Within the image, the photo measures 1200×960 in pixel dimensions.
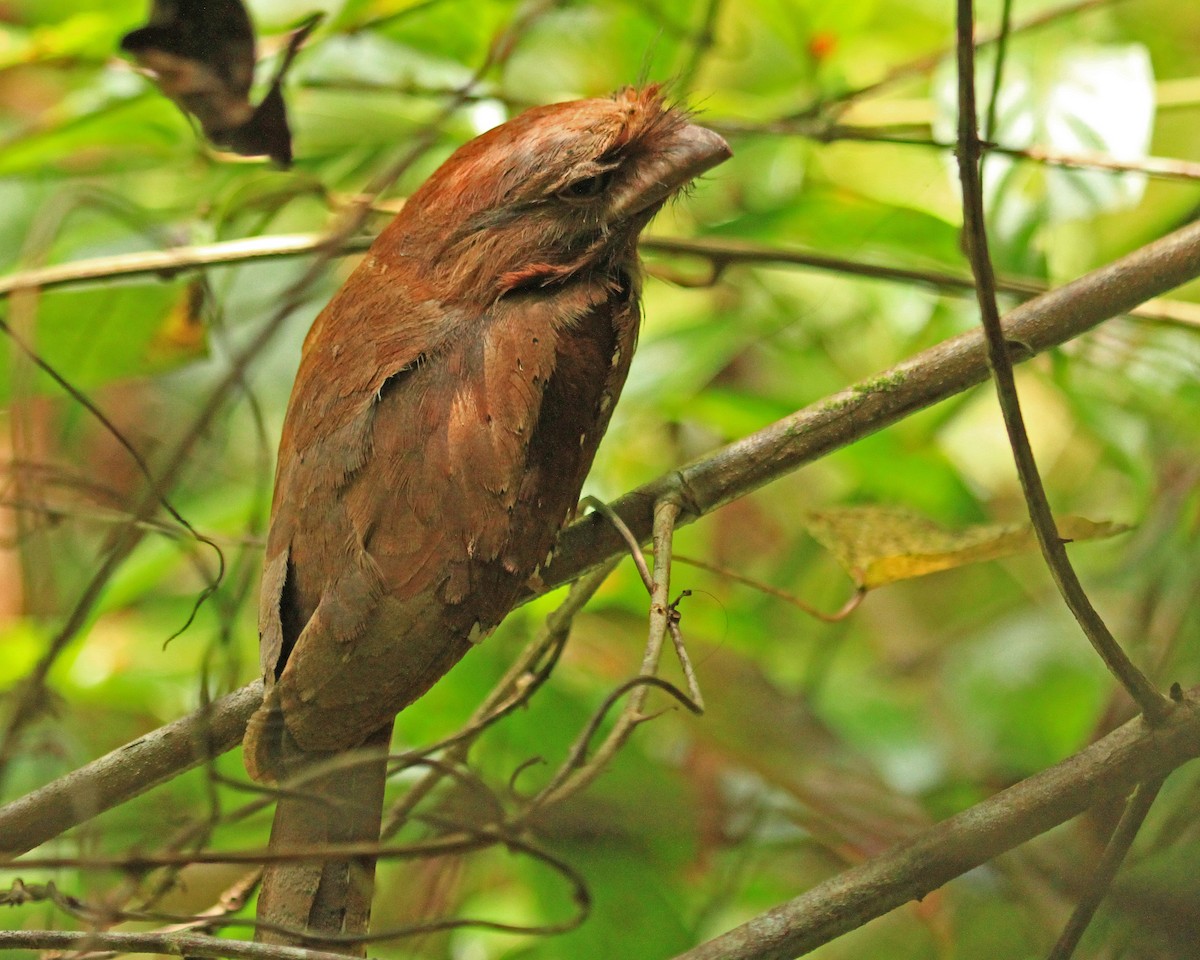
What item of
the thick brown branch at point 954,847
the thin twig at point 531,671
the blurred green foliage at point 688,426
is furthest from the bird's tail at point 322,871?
the thick brown branch at point 954,847

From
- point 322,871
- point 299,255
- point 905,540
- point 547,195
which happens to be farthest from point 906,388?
point 299,255

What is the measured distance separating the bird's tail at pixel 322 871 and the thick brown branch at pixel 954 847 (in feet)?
1.58

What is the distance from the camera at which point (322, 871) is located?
1549 millimetres

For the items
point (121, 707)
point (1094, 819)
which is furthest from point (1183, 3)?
point (121, 707)

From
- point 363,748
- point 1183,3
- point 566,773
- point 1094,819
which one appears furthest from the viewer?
point 1183,3

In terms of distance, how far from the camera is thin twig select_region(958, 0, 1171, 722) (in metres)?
1.26

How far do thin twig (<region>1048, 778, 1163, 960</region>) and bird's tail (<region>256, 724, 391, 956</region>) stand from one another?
0.85 m

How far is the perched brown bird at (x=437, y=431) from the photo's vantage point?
1.52 metres

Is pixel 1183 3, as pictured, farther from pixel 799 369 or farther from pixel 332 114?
pixel 332 114

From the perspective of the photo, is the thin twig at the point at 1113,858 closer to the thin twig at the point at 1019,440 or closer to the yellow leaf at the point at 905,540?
the thin twig at the point at 1019,440

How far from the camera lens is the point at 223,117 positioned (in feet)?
6.26

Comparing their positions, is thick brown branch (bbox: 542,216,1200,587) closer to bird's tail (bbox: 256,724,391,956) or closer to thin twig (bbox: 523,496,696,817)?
thin twig (bbox: 523,496,696,817)

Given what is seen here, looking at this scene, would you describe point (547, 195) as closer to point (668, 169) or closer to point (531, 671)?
point (668, 169)

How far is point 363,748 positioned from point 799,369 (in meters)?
1.77
